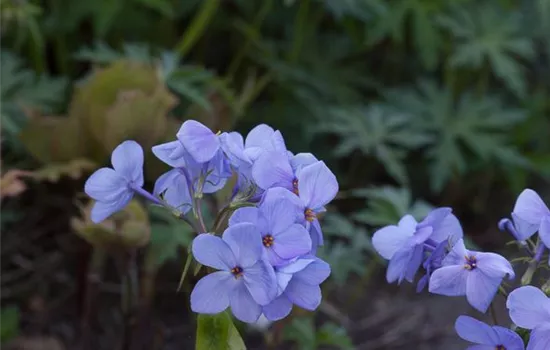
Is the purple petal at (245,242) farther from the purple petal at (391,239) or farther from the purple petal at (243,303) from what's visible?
the purple petal at (391,239)

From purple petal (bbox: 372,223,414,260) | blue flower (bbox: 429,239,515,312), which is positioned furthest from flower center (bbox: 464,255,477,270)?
purple petal (bbox: 372,223,414,260)

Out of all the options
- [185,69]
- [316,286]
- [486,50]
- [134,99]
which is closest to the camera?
[316,286]

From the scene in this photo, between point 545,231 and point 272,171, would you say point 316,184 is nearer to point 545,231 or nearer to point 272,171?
point 272,171

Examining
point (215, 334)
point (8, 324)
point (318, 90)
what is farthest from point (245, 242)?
point (318, 90)

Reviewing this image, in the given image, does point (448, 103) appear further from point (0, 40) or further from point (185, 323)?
point (0, 40)

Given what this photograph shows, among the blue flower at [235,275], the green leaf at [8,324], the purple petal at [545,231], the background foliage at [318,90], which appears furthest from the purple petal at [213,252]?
the green leaf at [8,324]

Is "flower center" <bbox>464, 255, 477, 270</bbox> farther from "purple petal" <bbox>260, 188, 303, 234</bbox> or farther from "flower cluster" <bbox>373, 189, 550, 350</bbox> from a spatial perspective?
"purple petal" <bbox>260, 188, 303, 234</bbox>

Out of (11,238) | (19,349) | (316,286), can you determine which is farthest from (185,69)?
(316,286)
